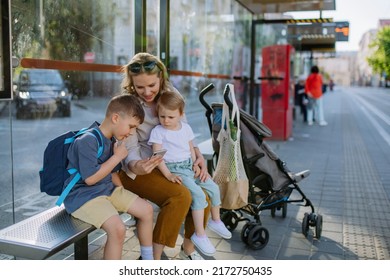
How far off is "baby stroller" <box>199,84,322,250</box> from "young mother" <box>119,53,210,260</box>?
497 mm

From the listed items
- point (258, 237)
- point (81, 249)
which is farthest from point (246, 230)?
point (81, 249)

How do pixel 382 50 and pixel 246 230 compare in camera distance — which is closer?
pixel 246 230

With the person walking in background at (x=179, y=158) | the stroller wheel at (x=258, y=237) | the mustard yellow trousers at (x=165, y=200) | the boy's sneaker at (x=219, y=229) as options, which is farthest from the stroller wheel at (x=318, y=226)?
the mustard yellow trousers at (x=165, y=200)

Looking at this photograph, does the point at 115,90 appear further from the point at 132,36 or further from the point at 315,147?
the point at 315,147

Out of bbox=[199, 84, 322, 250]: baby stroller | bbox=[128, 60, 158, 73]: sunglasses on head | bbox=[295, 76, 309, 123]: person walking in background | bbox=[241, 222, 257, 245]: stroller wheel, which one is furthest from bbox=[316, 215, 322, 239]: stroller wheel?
bbox=[295, 76, 309, 123]: person walking in background

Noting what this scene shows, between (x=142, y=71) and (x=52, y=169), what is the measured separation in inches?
35.4

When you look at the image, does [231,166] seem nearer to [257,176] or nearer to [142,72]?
[257,176]

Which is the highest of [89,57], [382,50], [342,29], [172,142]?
[342,29]

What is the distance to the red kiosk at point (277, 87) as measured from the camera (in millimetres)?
9805

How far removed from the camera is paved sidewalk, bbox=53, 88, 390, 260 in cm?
378

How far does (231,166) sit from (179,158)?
57 cm

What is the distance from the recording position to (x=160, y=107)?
10.3 feet

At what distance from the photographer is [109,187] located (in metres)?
2.91
